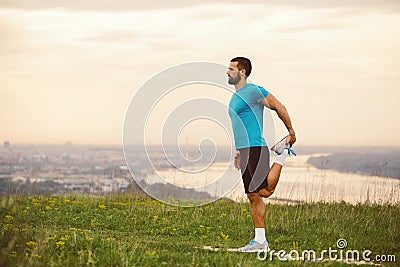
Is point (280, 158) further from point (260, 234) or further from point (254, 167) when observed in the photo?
point (260, 234)

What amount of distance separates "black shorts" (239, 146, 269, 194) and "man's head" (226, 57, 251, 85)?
0.90 meters

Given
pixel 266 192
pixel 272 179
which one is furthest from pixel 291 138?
pixel 266 192

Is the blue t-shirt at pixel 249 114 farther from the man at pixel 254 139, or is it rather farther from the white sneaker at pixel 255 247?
the white sneaker at pixel 255 247

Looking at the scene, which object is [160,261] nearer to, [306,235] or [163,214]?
[306,235]

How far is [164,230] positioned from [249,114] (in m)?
3.00

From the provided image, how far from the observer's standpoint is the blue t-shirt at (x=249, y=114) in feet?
25.2

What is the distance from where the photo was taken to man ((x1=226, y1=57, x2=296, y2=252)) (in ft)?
25.2

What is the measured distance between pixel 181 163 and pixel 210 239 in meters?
1.50

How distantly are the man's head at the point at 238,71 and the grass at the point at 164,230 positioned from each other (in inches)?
86.2

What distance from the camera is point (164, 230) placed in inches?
387

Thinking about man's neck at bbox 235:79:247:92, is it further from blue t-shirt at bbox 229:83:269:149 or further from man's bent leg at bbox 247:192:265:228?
man's bent leg at bbox 247:192:265:228

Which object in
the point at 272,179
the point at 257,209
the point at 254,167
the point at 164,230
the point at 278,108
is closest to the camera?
the point at 278,108

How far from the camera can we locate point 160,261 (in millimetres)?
7055

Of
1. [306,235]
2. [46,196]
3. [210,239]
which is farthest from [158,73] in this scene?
[46,196]
